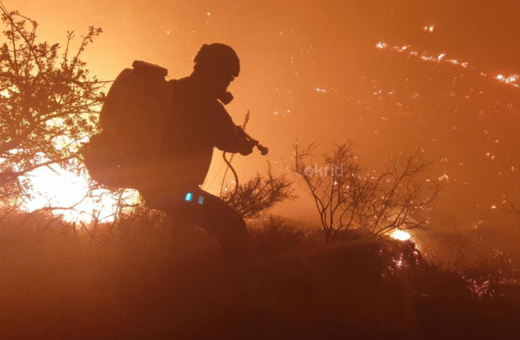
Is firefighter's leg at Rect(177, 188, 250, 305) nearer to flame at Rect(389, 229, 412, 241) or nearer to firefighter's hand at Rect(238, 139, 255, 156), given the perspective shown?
firefighter's hand at Rect(238, 139, 255, 156)

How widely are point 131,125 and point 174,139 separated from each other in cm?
41

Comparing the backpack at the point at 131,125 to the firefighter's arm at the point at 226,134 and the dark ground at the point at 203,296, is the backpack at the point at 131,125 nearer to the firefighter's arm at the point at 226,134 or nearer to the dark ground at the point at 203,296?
the firefighter's arm at the point at 226,134

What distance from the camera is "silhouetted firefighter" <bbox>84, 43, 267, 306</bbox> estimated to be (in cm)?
324

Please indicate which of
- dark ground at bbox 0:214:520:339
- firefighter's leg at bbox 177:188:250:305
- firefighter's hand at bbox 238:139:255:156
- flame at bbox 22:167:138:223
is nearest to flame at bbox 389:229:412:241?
dark ground at bbox 0:214:520:339

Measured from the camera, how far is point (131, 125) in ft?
10.6

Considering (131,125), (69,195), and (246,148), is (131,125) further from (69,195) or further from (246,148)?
(69,195)

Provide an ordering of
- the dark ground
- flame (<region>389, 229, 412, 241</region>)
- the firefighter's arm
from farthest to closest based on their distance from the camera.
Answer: flame (<region>389, 229, 412, 241</region>)
the firefighter's arm
the dark ground

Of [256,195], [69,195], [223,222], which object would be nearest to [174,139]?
[223,222]

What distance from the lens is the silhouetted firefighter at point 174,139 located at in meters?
3.24

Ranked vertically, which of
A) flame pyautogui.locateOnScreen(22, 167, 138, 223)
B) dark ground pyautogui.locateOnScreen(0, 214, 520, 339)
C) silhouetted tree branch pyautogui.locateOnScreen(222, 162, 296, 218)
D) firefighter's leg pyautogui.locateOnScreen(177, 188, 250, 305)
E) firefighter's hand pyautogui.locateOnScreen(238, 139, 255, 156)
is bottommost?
dark ground pyautogui.locateOnScreen(0, 214, 520, 339)

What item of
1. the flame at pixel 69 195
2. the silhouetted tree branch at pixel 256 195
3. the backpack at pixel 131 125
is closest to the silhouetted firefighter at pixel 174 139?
the backpack at pixel 131 125

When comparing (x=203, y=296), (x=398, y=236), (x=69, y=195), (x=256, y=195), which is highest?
(x=398, y=236)

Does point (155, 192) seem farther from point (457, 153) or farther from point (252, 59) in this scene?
point (252, 59)

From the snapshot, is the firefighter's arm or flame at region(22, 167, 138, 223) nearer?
the firefighter's arm
